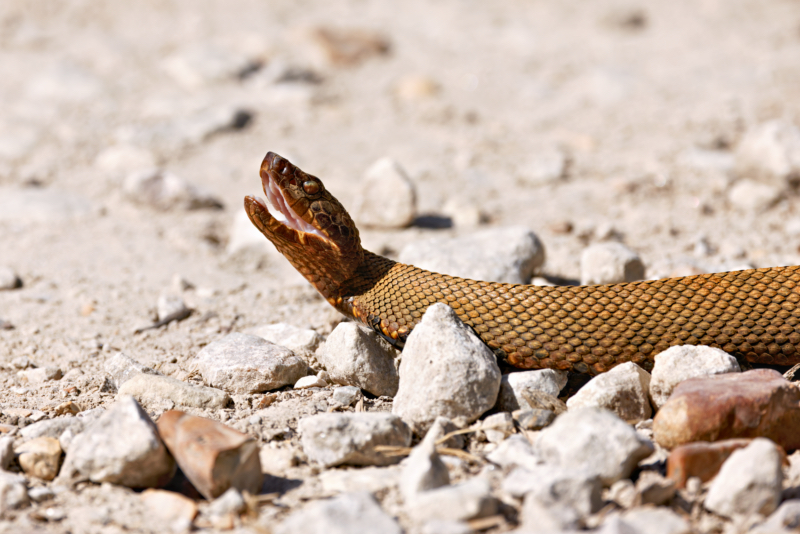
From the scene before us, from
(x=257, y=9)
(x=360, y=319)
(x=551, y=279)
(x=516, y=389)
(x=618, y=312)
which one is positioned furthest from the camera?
(x=257, y=9)

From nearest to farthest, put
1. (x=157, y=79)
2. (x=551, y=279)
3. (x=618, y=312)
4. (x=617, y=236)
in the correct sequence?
(x=618, y=312) → (x=551, y=279) → (x=617, y=236) → (x=157, y=79)

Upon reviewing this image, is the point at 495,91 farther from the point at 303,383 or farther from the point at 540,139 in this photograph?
the point at 303,383

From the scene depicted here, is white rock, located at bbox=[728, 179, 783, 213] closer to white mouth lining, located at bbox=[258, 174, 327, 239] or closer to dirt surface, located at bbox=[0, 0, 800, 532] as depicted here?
dirt surface, located at bbox=[0, 0, 800, 532]

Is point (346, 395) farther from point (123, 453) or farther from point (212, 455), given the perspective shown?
point (123, 453)

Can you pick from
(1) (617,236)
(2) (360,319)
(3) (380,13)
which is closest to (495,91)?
(3) (380,13)

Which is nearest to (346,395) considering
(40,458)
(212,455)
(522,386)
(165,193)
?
(522,386)

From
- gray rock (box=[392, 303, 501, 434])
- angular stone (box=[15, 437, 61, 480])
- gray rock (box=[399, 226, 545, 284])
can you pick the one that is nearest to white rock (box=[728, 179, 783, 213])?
gray rock (box=[399, 226, 545, 284])

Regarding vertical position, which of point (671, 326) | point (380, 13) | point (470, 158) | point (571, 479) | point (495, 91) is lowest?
point (571, 479)
